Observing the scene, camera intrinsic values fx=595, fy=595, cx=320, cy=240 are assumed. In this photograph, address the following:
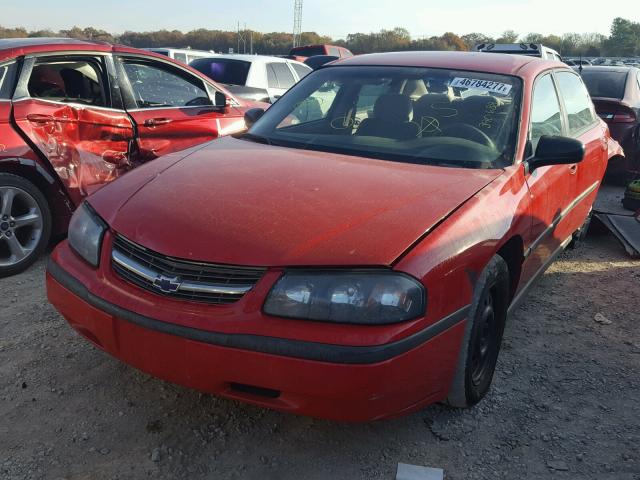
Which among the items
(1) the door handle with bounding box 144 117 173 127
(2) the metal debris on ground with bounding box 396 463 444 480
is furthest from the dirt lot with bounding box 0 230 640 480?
(1) the door handle with bounding box 144 117 173 127

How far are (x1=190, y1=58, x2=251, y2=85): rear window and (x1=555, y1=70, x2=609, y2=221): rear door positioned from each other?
5.53 metres

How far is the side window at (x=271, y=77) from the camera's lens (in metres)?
9.33

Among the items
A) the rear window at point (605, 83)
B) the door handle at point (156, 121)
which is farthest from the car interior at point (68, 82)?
the rear window at point (605, 83)

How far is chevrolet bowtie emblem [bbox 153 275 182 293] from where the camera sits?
2.12m

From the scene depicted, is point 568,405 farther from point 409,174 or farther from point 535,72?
point 535,72

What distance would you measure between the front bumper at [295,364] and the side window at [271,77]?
755cm

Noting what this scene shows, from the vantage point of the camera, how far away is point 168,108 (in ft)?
16.5

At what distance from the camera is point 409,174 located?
8.83 feet

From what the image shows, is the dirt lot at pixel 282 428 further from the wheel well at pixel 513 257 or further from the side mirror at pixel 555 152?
the side mirror at pixel 555 152

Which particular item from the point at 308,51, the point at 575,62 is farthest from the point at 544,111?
the point at 308,51

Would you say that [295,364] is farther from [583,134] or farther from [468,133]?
[583,134]

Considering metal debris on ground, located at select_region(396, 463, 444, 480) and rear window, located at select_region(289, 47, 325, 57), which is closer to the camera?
metal debris on ground, located at select_region(396, 463, 444, 480)

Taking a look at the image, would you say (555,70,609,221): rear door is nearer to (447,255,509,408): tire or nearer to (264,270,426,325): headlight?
(447,255,509,408): tire

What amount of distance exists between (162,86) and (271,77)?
14.9ft
